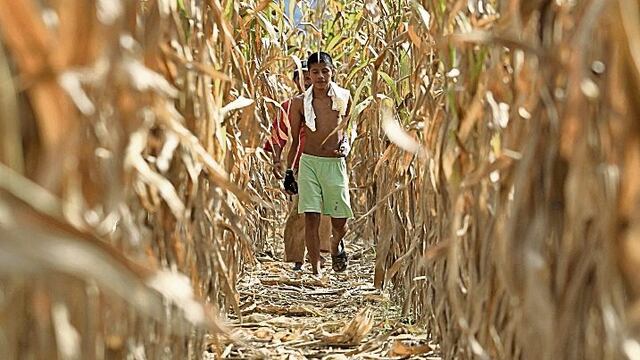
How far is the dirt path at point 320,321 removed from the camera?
2.28 meters

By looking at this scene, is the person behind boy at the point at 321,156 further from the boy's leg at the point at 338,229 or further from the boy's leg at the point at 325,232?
the boy's leg at the point at 325,232

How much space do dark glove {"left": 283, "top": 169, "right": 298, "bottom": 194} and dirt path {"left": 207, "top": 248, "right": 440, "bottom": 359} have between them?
361 mm

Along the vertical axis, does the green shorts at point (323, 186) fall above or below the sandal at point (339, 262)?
above

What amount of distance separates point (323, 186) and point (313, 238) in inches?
8.5

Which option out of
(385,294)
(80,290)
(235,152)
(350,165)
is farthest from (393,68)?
(80,290)

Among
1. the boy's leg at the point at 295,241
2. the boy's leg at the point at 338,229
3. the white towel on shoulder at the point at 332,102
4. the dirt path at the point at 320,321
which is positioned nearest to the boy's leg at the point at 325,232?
the boy's leg at the point at 295,241

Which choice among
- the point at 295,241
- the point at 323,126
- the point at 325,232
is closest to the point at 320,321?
the point at 323,126

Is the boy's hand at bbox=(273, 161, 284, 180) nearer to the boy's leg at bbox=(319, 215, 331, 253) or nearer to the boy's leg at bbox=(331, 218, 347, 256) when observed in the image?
the boy's leg at bbox=(331, 218, 347, 256)

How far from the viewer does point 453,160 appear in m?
1.30

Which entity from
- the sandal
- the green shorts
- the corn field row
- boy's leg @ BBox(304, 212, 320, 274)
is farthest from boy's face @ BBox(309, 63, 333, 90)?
the corn field row

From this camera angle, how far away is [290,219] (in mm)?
4285

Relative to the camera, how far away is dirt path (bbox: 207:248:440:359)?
228cm

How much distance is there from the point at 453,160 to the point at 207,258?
41 cm

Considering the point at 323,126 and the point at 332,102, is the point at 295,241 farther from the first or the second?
the point at 332,102
